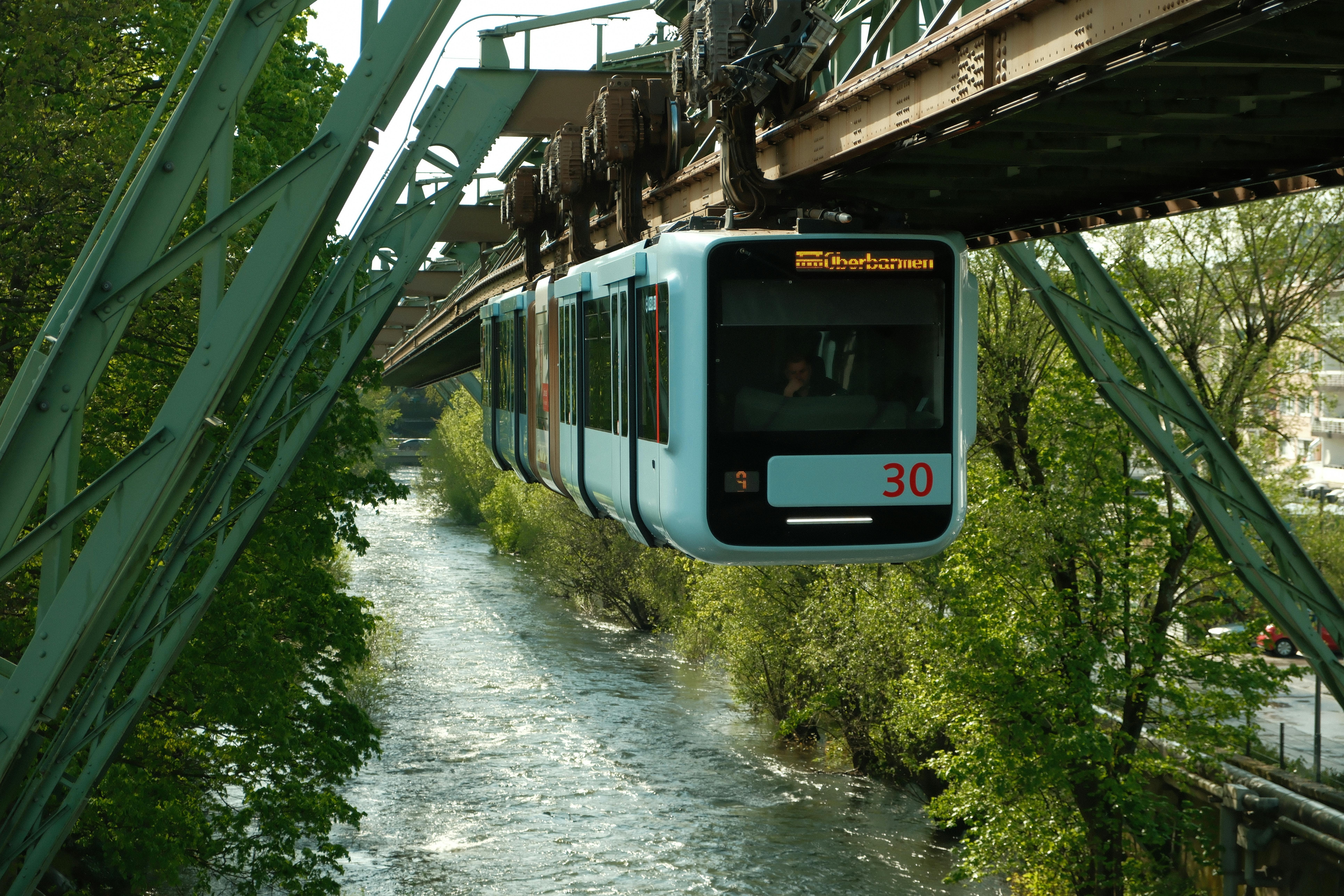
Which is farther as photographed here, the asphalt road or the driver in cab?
the asphalt road

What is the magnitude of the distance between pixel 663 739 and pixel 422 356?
18525 millimetres

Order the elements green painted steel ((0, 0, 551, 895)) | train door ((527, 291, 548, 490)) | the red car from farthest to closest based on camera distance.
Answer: the red car → train door ((527, 291, 548, 490)) → green painted steel ((0, 0, 551, 895))

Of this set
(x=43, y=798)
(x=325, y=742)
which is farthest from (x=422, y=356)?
(x=43, y=798)

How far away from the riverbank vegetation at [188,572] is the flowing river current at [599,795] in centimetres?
379

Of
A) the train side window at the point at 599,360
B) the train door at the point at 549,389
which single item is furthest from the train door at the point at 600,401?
the train door at the point at 549,389

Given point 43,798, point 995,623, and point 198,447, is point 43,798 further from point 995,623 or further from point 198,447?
point 995,623

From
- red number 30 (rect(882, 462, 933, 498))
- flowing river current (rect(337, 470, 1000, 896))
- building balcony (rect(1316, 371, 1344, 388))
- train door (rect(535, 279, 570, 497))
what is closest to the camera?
red number 30 (rect(882, 462, 933, 498))

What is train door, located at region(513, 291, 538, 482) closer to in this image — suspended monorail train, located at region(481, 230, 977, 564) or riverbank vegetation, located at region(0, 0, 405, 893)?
riverbank vegetation, located at region(0, 0, 405, 893)

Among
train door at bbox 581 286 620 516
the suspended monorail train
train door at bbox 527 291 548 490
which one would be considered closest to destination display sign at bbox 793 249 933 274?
the suspended monorail train

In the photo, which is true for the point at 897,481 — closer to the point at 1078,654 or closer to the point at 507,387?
the point at 507,387

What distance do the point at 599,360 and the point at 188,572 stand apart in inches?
267

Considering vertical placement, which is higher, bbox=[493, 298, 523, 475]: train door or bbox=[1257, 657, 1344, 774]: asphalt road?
bbox=[493, 298, 523, 475]: train door

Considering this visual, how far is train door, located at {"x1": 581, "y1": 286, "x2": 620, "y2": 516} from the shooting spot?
8.80 m

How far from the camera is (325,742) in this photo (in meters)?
15.5
